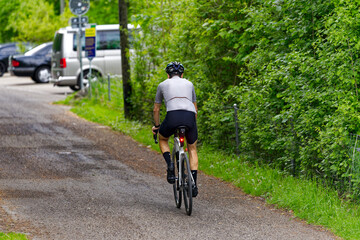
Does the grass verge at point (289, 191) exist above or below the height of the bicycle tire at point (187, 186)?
below

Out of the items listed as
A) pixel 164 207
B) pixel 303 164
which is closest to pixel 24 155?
pixel 164 207

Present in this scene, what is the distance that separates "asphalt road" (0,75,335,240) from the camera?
7129mm

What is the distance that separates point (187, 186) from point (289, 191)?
5.18 feet

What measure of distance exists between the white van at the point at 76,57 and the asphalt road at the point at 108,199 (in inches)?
349

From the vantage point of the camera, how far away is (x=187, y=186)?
784 cm

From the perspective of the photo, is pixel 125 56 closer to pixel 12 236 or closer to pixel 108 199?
pixel 108 199

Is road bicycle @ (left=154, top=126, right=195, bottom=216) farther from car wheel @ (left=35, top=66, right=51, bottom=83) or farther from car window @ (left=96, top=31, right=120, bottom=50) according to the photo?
car wheel @ (left=35, top=66, right=51, bottom=83)

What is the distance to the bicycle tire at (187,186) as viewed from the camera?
7727 mm

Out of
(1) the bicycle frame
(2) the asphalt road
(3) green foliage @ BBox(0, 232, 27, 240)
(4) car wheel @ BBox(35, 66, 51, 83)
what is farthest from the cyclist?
(4) car wheel @ BBox(35, 66, 51, 83)

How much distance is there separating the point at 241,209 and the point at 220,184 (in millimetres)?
1786

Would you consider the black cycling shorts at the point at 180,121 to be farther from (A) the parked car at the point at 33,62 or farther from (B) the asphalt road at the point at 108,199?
(A) the parked car at the point at 33,62

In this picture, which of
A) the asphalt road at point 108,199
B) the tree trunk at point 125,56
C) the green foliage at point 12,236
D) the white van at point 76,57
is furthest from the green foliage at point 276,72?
the white van at point 76,57

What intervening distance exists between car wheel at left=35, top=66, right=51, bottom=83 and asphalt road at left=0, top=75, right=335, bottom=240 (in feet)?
48.9

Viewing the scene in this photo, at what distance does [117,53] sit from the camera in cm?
2405
